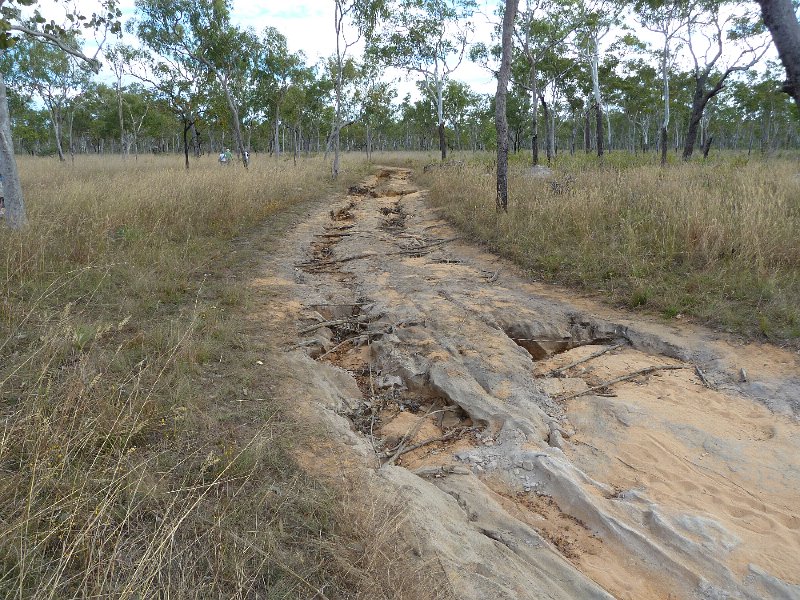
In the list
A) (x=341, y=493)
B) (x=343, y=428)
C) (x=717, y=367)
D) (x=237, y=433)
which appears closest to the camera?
(x=341, y=493)

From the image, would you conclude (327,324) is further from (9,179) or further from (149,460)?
(9,179)

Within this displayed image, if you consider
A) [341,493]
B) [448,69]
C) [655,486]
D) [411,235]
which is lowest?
[655,486]

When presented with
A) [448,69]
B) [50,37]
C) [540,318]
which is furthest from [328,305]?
[448,69]

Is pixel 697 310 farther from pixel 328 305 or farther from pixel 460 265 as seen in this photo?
pixel 328 305

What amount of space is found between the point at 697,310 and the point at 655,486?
293 centimetres

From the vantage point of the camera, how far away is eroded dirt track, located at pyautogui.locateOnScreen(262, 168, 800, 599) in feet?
7.54

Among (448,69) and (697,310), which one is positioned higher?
(448,69)

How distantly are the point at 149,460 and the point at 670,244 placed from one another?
6454 millimetres

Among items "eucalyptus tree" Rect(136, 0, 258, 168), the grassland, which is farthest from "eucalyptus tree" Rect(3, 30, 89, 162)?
the grassland

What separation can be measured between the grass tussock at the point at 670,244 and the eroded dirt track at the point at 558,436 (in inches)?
21.5

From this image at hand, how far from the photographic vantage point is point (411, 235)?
9.57m

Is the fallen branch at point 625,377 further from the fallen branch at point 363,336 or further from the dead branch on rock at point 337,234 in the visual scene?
the dead branch on rock at point 337,234

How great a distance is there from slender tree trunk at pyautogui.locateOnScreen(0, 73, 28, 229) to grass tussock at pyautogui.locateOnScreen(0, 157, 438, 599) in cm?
127

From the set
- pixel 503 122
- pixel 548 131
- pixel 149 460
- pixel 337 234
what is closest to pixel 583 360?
pixel 149 460
